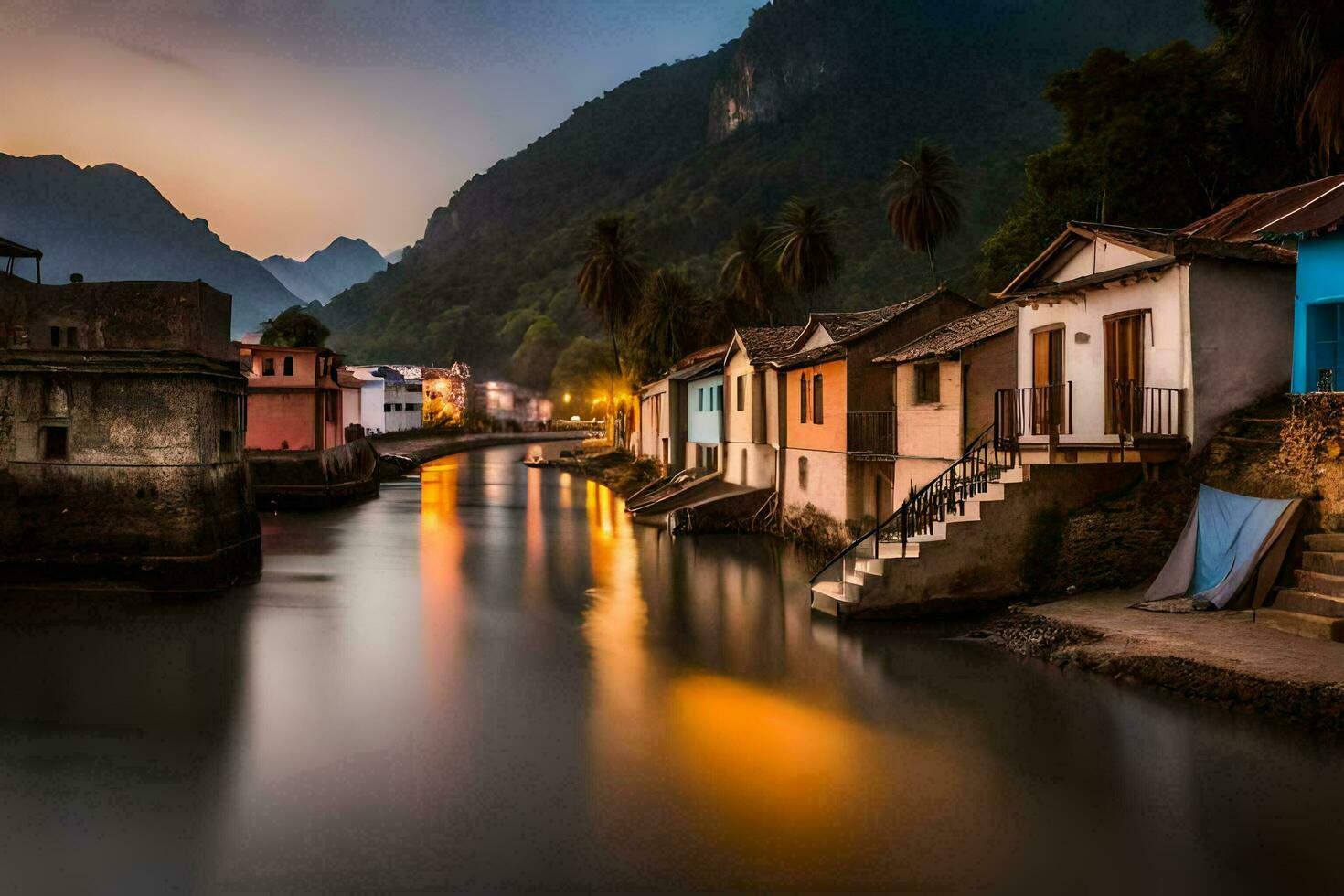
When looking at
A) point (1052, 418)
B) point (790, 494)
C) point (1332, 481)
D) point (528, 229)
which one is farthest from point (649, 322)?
point (528, 229)

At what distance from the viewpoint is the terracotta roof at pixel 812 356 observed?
88.6 ft

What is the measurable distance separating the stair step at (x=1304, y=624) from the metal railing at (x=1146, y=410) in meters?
3.71

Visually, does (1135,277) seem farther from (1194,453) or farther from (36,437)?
(36,437)

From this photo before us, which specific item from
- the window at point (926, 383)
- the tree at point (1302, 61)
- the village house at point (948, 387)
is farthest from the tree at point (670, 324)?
the window at point (926, 383)

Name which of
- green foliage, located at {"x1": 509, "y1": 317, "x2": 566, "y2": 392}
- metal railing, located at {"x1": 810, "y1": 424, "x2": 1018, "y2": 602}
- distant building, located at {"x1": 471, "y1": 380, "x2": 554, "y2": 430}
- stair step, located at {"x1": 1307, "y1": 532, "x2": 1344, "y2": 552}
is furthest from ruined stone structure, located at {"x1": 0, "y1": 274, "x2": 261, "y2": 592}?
green foliage, located at {"x1": 509, "y1": 317, "x2": 566, "y2": 392}

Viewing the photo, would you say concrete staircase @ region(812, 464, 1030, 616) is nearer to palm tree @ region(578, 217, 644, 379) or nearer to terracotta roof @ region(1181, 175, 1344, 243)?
terracotta roof @ region(1181, 175, 1344, 243)

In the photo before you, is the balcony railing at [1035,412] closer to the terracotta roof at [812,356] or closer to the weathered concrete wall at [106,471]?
the terracotta roof at [812,356]

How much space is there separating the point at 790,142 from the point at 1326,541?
157874 mm

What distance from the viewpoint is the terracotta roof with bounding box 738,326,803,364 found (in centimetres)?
3406

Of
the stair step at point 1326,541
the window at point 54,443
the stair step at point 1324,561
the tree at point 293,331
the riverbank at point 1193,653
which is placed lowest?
the riverbank at point 1193,653

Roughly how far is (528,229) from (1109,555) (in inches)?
7382

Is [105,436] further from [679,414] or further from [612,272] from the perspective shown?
[612,272]

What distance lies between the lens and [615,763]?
12195 mm

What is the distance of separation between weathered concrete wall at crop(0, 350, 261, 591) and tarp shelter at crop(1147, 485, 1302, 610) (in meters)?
21.6
